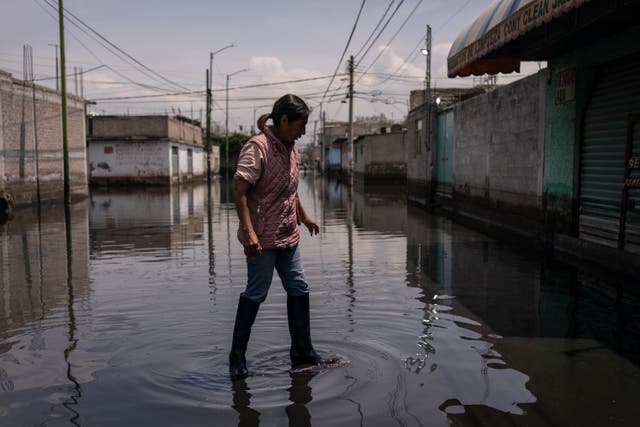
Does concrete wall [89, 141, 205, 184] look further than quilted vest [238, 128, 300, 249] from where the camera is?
Yes

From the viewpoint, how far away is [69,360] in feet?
13.7

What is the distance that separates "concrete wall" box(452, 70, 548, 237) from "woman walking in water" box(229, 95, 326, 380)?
7114 millimetres

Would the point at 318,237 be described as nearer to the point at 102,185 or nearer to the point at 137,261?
the point at 137,261

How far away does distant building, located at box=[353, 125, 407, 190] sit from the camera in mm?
37625

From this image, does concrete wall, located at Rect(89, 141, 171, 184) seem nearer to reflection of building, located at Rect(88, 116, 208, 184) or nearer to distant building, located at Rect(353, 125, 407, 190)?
reflection of building, located at Rect(88, 116, 208, 184)

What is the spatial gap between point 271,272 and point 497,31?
19.2ft

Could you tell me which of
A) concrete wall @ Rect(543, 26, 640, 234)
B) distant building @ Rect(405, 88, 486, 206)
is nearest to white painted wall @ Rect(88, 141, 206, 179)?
distant building @ Rect(405, 88, 486, 206)

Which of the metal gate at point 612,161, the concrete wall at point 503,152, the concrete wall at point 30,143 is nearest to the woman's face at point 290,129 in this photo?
the metal gate at point 612,161

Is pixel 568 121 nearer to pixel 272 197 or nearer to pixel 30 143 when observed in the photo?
pixel 272 197

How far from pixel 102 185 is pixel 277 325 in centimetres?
3494

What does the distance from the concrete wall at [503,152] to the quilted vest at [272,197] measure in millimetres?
7187

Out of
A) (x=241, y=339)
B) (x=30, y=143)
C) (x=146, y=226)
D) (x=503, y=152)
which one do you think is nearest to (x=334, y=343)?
(x=241, y=339)

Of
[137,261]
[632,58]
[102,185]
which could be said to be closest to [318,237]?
[137,261]

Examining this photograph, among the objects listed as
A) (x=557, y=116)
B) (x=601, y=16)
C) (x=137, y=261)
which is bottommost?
(x=137, y=261)
